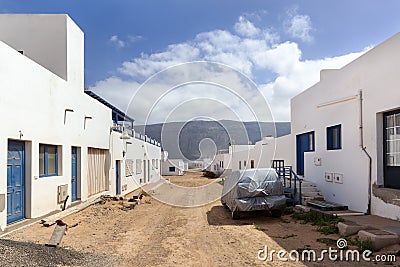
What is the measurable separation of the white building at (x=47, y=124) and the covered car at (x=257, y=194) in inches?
217

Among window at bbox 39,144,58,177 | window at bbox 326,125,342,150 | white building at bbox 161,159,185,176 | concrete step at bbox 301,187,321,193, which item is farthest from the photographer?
white building at bbox 161,159,185,176

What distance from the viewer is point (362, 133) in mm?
9844

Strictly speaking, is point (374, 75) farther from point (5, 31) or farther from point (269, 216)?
point (5, 31)

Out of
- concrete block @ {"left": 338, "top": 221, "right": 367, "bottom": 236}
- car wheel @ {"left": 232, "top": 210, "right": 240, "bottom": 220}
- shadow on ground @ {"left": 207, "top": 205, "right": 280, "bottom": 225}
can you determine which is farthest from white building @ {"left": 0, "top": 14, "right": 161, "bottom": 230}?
concrete block @ {"left": 338, "top": 221, "right": 367, "bottom": 236}

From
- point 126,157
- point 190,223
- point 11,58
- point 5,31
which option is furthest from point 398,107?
point 126,157

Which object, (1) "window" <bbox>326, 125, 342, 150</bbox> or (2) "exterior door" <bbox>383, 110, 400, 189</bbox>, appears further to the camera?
(1) "window" <bbox>326, 125, 342, 150</bbox>

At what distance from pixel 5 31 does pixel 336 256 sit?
12241mm

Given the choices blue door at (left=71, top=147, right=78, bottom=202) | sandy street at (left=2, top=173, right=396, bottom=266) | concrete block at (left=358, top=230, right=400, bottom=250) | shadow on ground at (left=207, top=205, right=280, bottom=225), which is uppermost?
blue door at (left=71, top=147, right=78, bottom=202)

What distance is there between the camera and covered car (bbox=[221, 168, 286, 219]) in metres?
10.1

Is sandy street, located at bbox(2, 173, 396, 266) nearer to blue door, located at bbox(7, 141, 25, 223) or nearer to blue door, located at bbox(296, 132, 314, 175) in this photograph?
blue door, located at bbox(7, 141, 25, 223)

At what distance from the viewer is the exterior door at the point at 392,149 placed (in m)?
8.53

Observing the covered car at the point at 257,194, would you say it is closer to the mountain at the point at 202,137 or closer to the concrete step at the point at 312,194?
the concrete step at the point at 312,194

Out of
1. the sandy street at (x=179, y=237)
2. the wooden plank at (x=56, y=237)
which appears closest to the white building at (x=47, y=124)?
the sandy street at (x=179, y=237)

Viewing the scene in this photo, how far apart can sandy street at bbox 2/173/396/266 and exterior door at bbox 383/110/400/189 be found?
2332 millimetres
